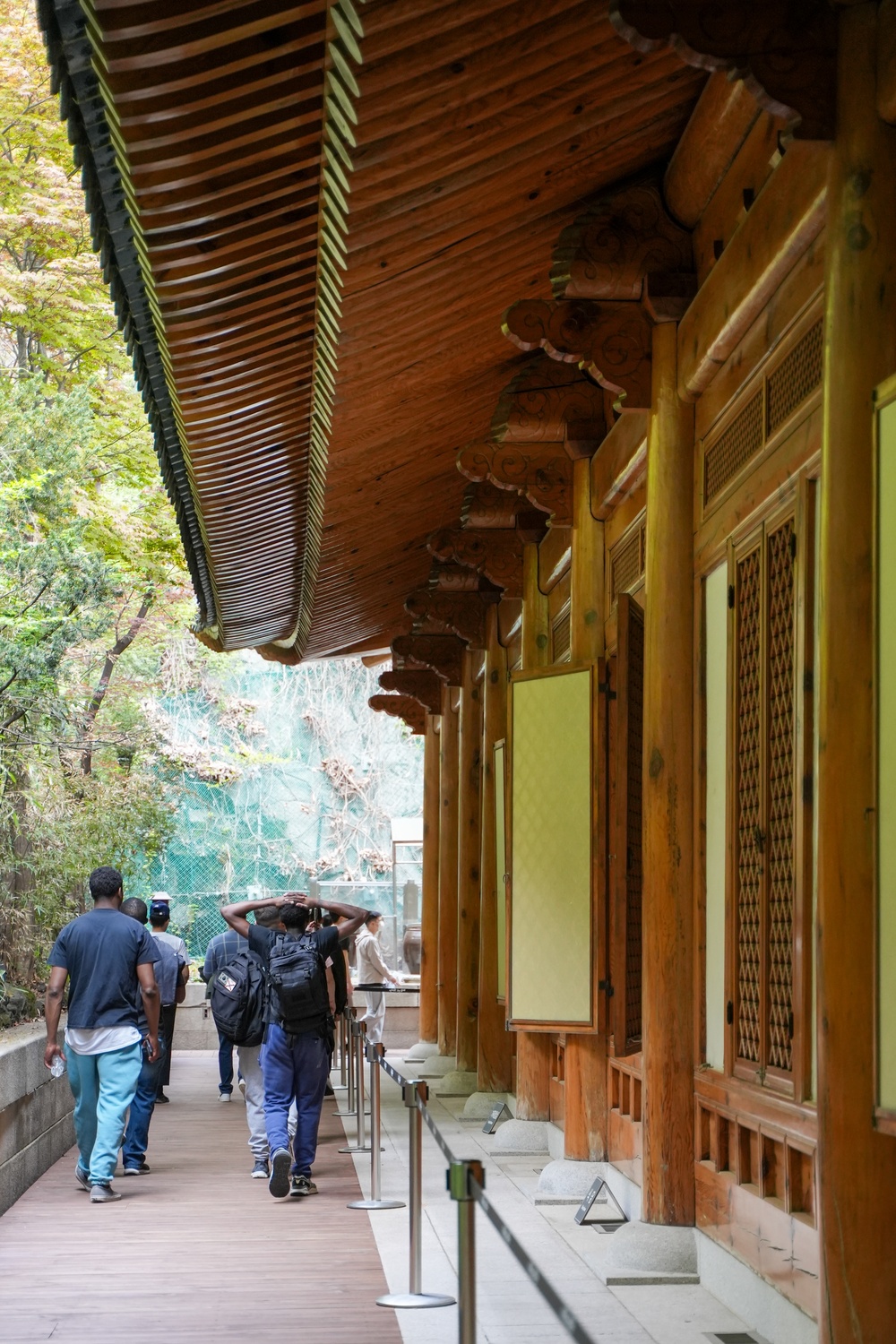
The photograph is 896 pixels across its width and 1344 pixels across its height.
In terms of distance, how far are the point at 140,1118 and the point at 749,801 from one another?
16.8ft

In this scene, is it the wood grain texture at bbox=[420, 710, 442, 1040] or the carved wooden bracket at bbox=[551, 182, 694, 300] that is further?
the wood grain texture at bbox=[420, 710, 442, 1040]

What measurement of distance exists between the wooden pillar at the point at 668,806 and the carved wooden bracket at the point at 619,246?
10.3 inches

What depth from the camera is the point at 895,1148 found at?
3521 millimetres

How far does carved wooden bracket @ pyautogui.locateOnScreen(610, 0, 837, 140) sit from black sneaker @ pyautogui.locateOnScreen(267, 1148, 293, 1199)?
5715 mm

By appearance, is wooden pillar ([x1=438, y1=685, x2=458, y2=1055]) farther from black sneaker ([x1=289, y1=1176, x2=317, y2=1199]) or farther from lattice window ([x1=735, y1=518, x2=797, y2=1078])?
lattice window ([x1=735, y1=518, x2=797, y2=1078])

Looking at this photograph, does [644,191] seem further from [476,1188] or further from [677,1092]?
[476,1188]

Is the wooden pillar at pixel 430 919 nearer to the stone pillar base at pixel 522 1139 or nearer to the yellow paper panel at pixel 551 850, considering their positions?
the stone pillar base at pixel 522 1139

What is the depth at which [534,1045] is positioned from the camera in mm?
9281

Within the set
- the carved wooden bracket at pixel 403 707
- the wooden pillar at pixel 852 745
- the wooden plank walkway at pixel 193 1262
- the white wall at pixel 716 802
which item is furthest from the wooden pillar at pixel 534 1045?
the carved wooden bracket at pixel 403 707

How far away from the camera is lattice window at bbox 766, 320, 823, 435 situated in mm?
4566

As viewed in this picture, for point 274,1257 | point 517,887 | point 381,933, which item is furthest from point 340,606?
point 381,933

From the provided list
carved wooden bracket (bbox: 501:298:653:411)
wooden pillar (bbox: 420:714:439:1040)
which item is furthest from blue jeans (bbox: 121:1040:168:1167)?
wooden pillar (bbox: 420:714:439:1040)

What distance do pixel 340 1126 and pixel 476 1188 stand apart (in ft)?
27.0

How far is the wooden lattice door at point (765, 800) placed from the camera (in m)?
4.75
